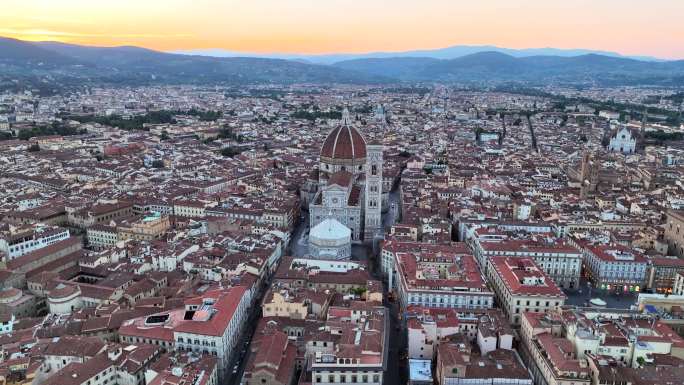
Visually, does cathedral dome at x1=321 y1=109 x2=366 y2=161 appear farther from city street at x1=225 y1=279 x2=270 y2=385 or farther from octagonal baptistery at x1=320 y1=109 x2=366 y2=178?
city street at x1=225 y1=279 x2=270 y2=385

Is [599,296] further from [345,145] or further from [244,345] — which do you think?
[345,145]

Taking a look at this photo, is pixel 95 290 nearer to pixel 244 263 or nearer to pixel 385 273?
pixel 244 263

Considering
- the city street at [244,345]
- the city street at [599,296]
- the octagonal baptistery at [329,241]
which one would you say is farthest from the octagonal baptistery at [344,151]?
the city street at [599,296]

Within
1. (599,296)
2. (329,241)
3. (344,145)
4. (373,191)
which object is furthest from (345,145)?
(599,296)

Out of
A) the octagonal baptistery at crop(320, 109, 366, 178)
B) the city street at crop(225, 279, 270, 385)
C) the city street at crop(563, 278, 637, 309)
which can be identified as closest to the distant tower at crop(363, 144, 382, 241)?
the octagonal baptistery at crop(320, 109, 366, 178)

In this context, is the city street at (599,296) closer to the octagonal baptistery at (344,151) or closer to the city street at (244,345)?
the city street at (244,345)

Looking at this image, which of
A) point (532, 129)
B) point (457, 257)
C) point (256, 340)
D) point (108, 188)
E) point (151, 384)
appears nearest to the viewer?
point (151, 384)

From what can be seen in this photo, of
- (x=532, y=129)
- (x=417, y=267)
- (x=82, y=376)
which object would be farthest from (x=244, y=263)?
(x=532, y=129)
